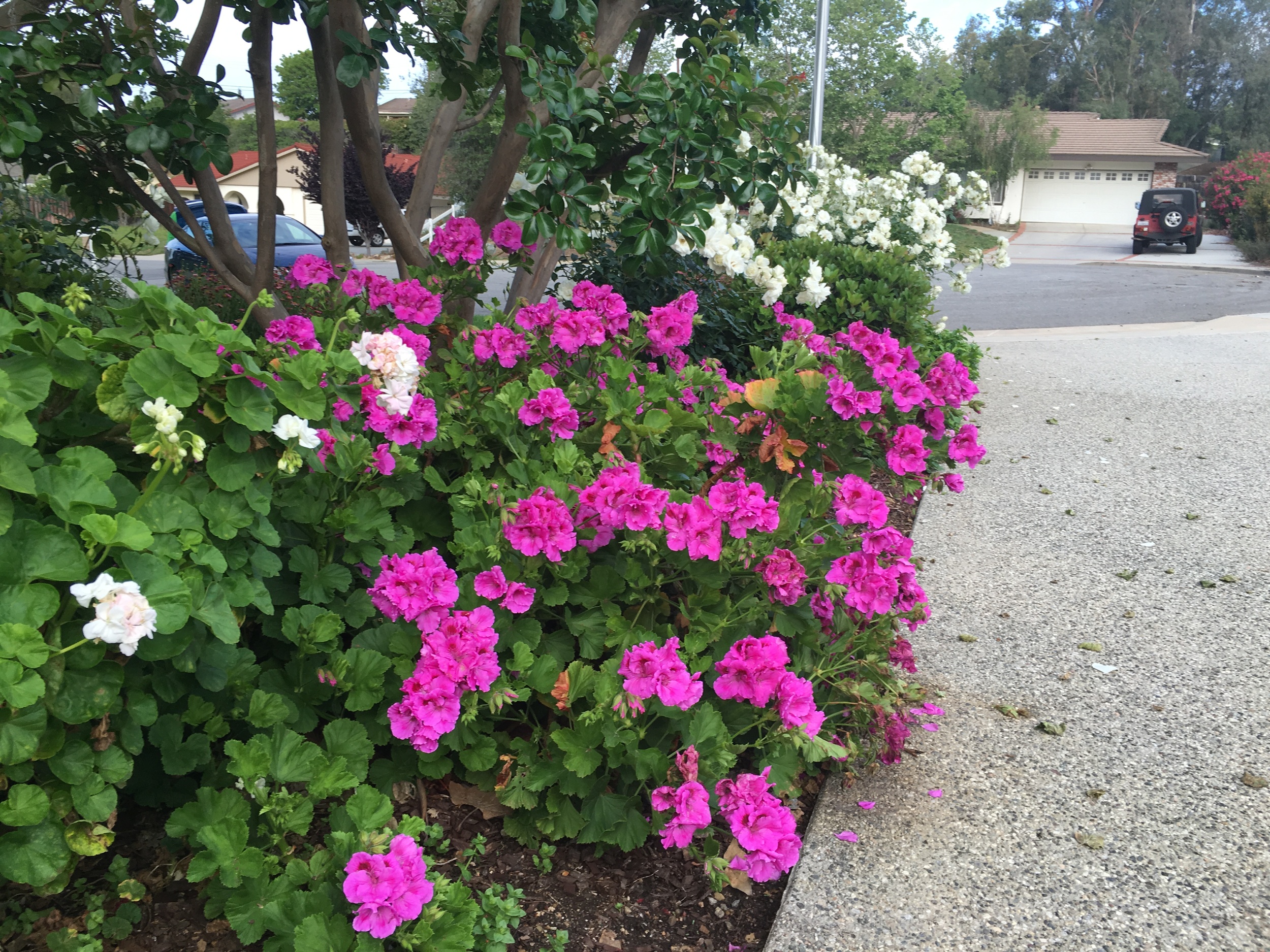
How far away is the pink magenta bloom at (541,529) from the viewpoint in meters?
2.19

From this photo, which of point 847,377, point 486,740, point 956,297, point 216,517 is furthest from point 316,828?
point 956,297

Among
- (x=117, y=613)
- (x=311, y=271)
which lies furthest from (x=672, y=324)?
(x=117, y=613)

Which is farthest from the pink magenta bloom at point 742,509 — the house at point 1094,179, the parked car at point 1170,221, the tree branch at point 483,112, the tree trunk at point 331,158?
the house at point 1094,179

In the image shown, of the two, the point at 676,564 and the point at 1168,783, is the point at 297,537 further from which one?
the point at 1168,783

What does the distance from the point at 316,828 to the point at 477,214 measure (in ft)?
8.87

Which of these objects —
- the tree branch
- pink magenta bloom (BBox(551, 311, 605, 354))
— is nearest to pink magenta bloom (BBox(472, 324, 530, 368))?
pink magenta bloom (BBox(551, 311, 605, 354))

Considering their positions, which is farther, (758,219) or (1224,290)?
(1224,290)

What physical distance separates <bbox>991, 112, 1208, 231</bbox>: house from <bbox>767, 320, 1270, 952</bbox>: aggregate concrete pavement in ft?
150

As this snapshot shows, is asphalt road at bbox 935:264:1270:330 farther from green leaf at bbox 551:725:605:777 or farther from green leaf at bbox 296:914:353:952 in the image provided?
green leaf at bbox 296:914:353:952

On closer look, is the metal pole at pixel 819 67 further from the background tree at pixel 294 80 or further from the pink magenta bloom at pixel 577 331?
the background tree at pixel 294 80

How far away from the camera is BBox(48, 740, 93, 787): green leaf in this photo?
5.18 ft

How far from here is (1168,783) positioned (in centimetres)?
253

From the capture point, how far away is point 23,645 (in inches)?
56.3

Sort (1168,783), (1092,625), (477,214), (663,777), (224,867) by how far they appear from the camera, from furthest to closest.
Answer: (477,214) < (1092,625) < (1168,783) < (663,777) < (224,867)
